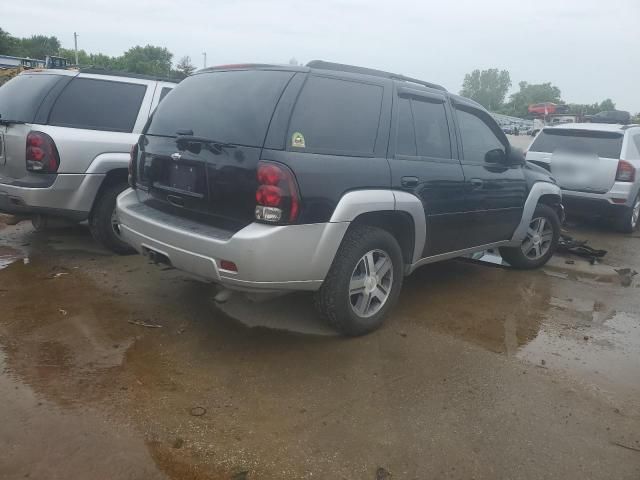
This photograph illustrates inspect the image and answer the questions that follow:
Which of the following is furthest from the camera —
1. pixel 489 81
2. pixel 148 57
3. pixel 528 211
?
pixel 489 81

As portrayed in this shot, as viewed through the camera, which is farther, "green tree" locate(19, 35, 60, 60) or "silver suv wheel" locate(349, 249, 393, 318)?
"green tree" locate(19, 35, 60, 60)

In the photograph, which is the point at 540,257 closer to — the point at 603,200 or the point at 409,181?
the point at 603,200

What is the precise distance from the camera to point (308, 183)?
320cm

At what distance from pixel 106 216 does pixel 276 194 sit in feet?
9.00

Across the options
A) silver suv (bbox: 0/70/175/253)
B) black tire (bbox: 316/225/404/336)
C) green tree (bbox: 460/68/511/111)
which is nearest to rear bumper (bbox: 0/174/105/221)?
silver suv (bbox: 0/70/175/253)

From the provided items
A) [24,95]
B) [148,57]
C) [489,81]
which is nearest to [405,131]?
[24,95]

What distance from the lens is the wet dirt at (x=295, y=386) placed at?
2523mm

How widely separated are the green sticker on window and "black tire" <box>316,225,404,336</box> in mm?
711

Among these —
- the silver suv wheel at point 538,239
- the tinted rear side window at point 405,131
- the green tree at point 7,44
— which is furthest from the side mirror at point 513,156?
the green tree at point 7,44

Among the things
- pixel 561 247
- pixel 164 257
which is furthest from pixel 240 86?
pixel 561 247

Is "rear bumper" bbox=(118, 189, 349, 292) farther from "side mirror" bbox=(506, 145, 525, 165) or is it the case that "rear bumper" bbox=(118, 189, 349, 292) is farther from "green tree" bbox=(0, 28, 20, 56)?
"green tree" bbox=(0, 28, 20, 56)

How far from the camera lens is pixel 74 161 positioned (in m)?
4.80

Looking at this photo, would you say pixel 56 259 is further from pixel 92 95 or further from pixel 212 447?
pixel 212 447

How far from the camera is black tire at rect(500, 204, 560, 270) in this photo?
5754 millimetres
